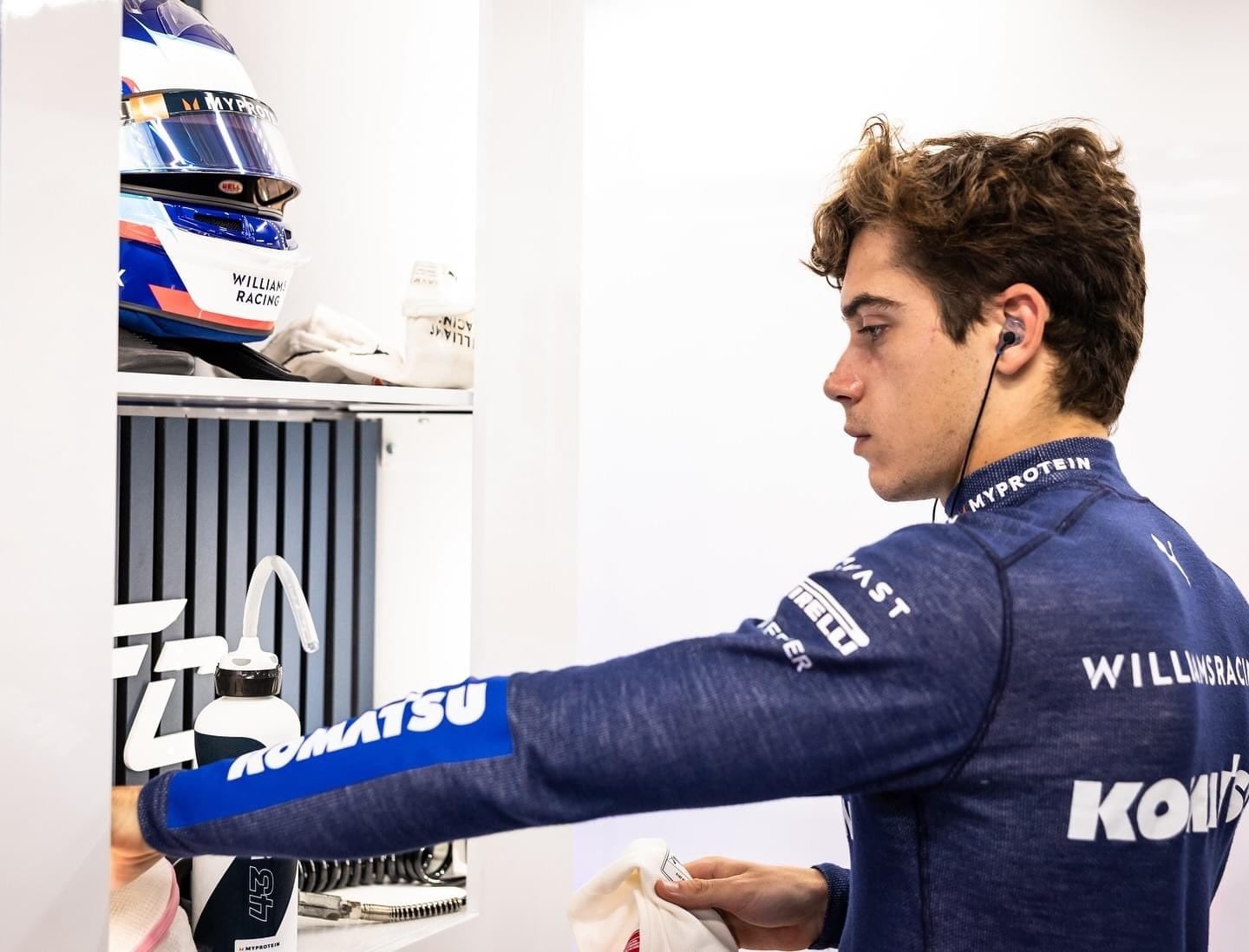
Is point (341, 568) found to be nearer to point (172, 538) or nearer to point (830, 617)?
point (172, 538)

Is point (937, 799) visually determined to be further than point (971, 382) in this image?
No

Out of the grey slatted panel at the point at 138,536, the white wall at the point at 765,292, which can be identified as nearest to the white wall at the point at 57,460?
the grey slatted panel at the point at 138,536

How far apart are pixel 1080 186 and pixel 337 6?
1.16 metres

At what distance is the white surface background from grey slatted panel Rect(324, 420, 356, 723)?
1.05 meters

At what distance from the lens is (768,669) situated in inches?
31.6

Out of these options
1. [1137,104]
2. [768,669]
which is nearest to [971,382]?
[768,669]

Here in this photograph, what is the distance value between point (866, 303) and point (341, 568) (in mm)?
959

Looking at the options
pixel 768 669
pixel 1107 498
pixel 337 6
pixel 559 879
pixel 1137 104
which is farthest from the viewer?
pixel 1137 104

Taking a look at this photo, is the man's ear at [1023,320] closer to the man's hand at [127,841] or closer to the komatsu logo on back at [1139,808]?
the komatsu logo on back at [1139,808]

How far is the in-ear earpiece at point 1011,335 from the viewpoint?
98cm

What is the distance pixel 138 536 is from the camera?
1434 millimetres

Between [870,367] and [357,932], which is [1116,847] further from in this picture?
[357,932]

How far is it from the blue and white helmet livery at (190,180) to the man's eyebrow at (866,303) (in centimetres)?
61

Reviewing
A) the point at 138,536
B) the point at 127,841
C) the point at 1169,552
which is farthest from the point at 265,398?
the point at 1169,552
